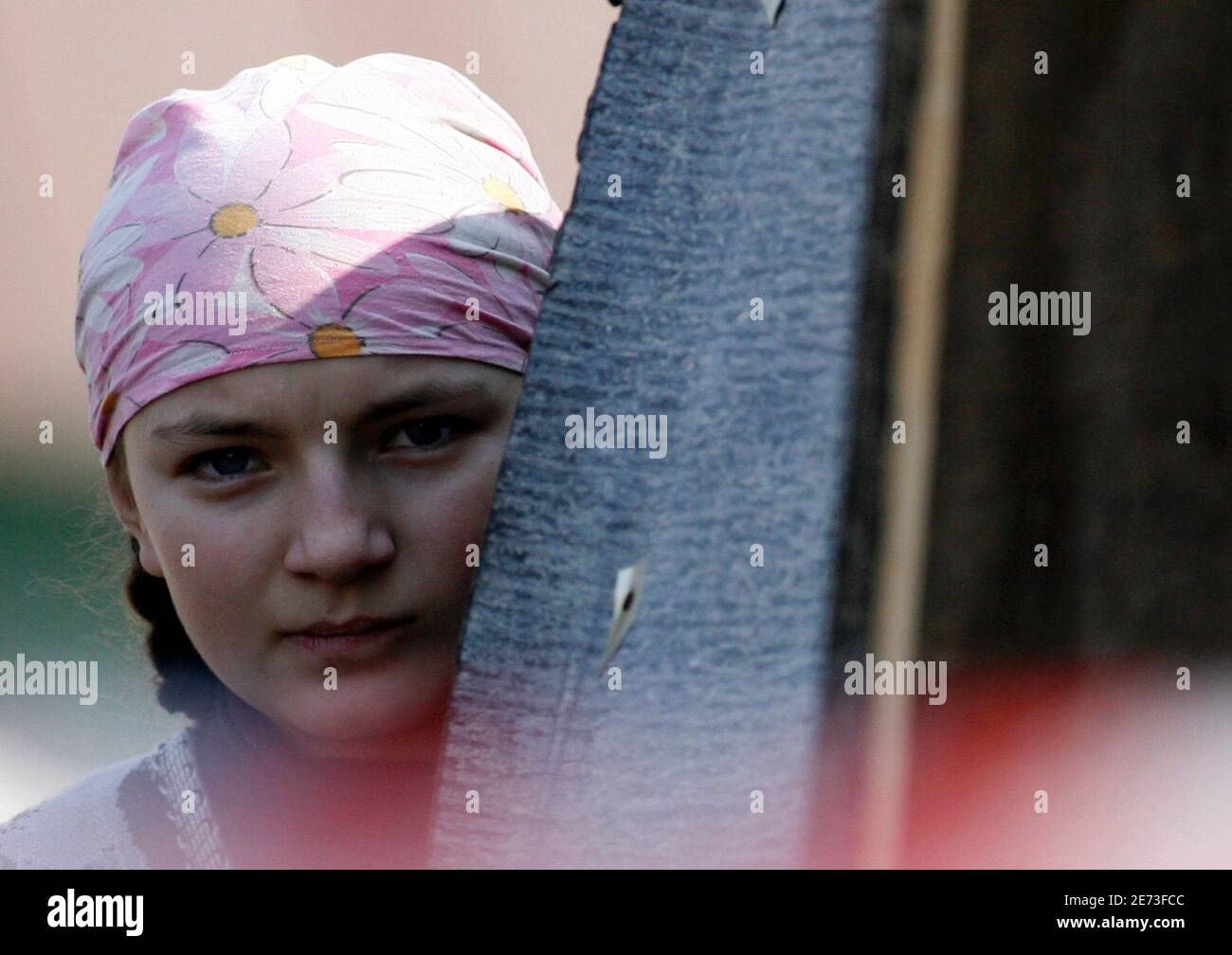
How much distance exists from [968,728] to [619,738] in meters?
0.22

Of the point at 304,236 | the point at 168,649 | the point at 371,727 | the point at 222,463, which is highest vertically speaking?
the point at 304,236

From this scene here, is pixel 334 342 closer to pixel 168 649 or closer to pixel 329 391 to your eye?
pixel 329 391

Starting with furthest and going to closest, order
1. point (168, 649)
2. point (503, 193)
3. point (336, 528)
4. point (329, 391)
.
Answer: point (168, 649)
point (503, 193)
point (329, 391)
point (336, 528)

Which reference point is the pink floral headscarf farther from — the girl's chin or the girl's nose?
the girl's chin

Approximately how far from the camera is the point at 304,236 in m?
1.50

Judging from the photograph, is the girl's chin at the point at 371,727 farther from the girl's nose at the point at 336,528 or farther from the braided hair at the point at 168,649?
the braided hair at the point at 168,649

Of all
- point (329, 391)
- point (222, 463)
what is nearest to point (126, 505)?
point (222, 463)

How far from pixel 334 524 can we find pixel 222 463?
0.65 feet

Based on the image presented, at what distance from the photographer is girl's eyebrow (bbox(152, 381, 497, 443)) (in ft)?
4.64

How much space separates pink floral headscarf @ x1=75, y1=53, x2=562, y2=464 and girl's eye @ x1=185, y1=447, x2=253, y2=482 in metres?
0.08

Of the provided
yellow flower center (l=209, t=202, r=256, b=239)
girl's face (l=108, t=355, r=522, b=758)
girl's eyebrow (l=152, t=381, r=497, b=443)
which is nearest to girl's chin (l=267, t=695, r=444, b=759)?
girl's face (l=108, t=355, r=522, b=758)

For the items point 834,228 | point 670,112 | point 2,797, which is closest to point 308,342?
point 670,112

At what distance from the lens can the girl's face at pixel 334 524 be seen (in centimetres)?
136

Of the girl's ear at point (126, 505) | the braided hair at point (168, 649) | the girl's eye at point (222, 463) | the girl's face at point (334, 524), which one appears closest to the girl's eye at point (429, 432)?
the girl's face at point (334, 524)
